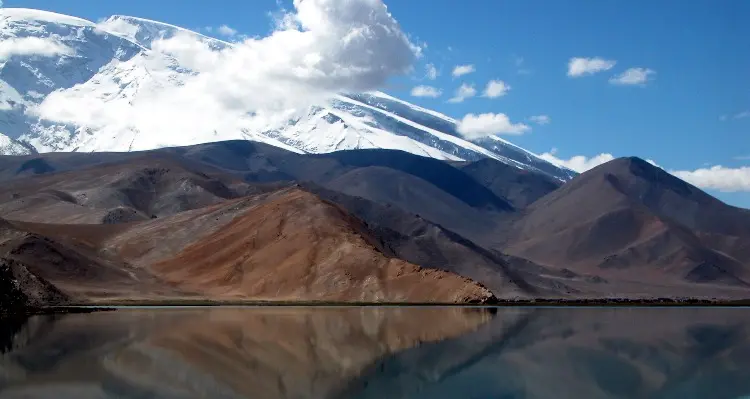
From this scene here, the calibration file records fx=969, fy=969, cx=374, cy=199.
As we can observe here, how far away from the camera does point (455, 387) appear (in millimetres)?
39156

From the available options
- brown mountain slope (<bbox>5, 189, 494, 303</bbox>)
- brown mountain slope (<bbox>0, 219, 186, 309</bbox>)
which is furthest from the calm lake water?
brown mountain slope (<bbox>5, 189, 494, 303</bbox>)

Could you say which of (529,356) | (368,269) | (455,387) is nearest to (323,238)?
(368,269)

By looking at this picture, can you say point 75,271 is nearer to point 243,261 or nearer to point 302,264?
point 243,261

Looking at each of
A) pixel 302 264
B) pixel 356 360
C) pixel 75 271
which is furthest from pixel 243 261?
pixel 356 360

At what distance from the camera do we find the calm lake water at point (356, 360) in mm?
37875

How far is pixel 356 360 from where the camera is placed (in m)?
47.5

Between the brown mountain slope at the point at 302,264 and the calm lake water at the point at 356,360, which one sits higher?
the brown mountain slope at the point at 302,264

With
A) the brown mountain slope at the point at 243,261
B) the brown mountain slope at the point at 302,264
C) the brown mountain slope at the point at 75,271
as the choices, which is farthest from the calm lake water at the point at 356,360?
the brown mountain slope at the point at 302,264

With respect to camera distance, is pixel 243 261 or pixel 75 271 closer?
pixel 75 271

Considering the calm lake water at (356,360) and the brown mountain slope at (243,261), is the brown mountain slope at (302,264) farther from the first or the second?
the calm lake water at (356,360)

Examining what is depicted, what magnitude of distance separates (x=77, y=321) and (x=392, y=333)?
1023 inches

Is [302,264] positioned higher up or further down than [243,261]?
higher up

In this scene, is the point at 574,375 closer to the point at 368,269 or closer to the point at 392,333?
the point at 392,333

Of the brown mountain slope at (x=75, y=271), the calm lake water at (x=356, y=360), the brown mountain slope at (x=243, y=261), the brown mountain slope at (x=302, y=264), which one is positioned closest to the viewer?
the calm lake water at (x=356, y=360)
